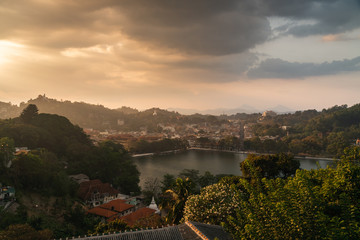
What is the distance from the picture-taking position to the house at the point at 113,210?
1465 centimetres

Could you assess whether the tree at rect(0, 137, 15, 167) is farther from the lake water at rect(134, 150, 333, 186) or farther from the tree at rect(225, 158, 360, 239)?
the tree at rect(225, 158, 360, 239)

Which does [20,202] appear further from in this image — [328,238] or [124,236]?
[328,238]

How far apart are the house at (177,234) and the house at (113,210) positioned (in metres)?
9.07

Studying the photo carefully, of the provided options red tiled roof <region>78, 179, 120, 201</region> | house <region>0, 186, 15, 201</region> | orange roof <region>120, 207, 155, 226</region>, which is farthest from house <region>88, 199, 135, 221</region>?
house <region>0, 186, 15, 201</region>

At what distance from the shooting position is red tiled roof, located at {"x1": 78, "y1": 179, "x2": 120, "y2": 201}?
17.8m

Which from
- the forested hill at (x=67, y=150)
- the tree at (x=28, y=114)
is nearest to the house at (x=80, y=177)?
the forested hill at (x=67, y=150)

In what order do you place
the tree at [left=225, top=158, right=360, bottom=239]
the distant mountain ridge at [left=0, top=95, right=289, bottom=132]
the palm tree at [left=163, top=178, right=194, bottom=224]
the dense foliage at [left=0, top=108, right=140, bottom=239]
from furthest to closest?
1. the distant mountain ridge at [left=0, top=95, right=289, bottom=132]
2. the dense foliage at [left=0, top=108, right=140, bottom=239]
3. the palm tree at [left=163, top=178, right=194, bottom=224]
4. the tree at [left=225, top=158, right=360, bottom=239]

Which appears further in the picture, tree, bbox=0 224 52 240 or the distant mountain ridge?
the distant mountain ridge

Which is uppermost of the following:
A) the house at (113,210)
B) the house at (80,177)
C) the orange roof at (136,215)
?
the house at (80,177)

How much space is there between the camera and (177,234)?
6305 mm

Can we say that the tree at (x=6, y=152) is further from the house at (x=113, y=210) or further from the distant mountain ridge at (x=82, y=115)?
the distant mountain ridge at (x=82, y=115)

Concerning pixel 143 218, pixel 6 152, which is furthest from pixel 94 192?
pixel 143 218

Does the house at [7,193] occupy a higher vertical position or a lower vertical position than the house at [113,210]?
higher

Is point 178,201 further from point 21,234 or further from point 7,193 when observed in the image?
point 7,193
